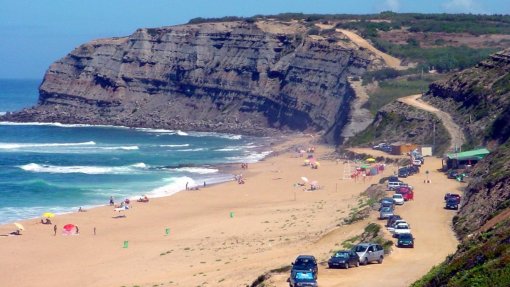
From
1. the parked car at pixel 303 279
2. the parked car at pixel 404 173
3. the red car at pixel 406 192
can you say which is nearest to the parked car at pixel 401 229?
the parked car at pixel 303 279

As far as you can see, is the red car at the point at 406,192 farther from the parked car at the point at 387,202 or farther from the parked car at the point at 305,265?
the parked car at the point at 305,265

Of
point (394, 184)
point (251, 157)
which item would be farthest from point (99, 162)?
point (394, 184)

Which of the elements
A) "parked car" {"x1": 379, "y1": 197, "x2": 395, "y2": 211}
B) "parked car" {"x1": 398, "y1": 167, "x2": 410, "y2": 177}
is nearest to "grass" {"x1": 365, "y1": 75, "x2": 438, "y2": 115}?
"parked car" {"x1": 398, "y1": 167, "x2": 410, "y2": 177}

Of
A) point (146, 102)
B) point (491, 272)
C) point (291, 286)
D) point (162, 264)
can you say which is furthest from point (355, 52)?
point (491, 272)

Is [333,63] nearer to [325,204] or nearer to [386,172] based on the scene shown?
[386,172]

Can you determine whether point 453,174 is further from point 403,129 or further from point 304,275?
point 304,275

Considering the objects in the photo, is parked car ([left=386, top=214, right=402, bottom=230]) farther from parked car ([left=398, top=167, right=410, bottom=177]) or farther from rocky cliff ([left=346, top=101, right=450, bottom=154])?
rocky cliff ([left=346, top=101, right=450, bottom=154])
